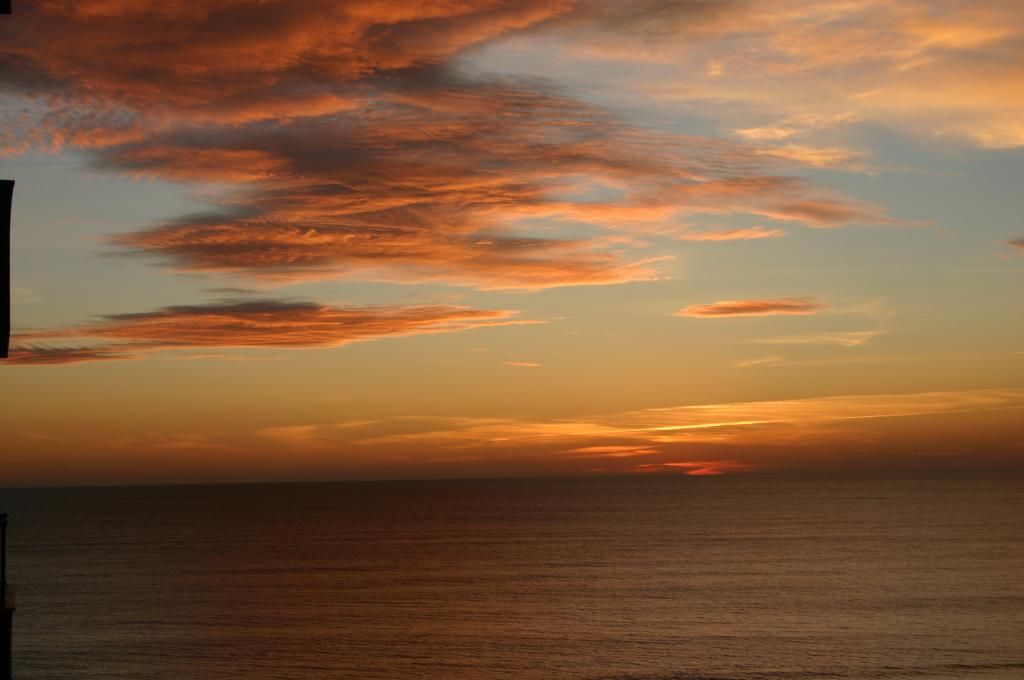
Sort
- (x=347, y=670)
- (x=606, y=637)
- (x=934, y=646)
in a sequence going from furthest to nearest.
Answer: (x=606, y=637) < (x=934, y=646) < (x=347, y=670)

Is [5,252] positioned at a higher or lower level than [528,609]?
higher

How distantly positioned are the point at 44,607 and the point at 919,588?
74.1m

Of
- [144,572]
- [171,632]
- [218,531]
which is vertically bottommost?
[218,531]

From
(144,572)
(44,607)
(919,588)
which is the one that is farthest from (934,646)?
(144,572)

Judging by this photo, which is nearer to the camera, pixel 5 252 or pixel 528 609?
pixel 5 252

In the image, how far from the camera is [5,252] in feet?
66.6

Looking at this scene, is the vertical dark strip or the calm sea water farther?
the calm sea water

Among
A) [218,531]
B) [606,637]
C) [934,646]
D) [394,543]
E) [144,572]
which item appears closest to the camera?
[934,646]

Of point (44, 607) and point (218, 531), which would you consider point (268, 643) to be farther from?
point (218, 531)

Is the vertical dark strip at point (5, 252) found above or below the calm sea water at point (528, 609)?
above

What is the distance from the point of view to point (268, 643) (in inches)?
2837

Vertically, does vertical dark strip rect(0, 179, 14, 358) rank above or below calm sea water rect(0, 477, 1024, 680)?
above

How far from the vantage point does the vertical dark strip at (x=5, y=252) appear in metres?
19.8

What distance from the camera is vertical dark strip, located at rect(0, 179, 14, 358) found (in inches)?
781
